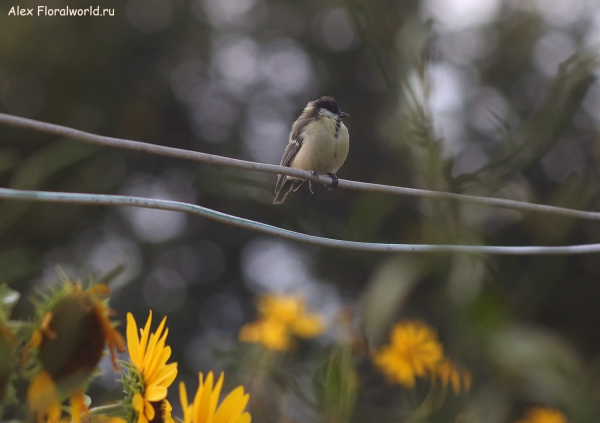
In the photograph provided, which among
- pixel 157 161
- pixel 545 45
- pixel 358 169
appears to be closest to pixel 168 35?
pixel 157 161

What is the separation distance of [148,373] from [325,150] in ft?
11.9

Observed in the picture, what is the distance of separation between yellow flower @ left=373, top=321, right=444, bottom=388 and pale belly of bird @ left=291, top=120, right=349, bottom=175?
2.23m

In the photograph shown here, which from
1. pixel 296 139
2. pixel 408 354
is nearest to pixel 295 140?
pixel 296 139

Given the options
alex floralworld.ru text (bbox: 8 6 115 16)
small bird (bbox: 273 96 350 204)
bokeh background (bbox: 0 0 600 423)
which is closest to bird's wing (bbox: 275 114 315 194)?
small bird (bbox: 273 96 350 204)

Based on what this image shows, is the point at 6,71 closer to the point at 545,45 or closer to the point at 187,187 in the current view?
the point at 187,187

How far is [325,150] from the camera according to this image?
4.50 meters

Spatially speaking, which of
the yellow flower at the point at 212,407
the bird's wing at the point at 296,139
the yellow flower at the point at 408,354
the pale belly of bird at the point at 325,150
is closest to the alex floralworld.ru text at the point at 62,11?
the bird's wing at the point at 296,139

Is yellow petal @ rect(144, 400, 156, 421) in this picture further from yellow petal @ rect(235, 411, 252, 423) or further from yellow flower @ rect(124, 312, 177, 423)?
yellow petal @ rect(235, 411, 252, 423)

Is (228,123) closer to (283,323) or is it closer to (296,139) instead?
(296,139)

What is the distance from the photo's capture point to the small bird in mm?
4512

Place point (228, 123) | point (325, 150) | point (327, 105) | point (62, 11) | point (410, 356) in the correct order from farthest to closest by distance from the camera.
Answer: point (228, 123), point (62, 11), point (327, 105), point (325, 150), point (410, 356)

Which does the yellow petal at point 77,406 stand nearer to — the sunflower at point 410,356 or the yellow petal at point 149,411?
the yellow petal at point 149,411

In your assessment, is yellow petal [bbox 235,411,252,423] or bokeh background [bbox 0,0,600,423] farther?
bokeh background [bbox 0,0,600,423]

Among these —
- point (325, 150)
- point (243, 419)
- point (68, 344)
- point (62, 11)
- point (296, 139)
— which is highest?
point (62, 11)
